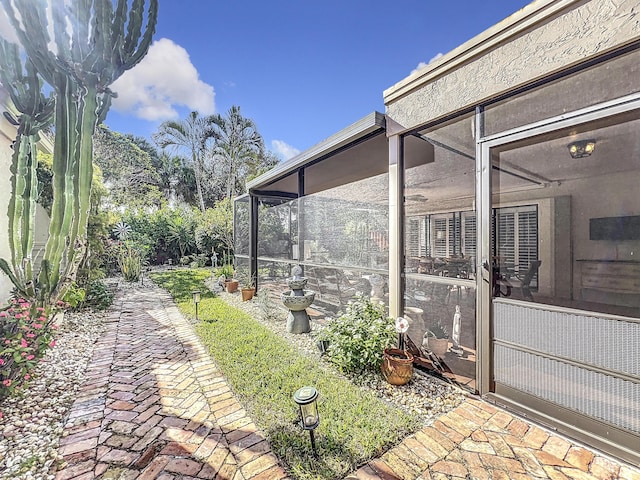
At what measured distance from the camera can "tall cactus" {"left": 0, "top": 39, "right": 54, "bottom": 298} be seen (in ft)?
12.6

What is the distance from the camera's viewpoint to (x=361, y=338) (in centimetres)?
352

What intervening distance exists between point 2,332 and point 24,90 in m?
3.30

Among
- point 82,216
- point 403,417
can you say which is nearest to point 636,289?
point 403,417

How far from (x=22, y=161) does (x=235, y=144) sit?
16.1 m

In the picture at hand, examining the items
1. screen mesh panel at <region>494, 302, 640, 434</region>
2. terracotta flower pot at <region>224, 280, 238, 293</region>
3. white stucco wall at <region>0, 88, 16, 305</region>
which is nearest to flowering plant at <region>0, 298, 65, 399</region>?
white stucco wall at <region>0, 88, 16, 305</region>

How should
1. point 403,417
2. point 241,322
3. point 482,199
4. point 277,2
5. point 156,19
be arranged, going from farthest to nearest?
point 277,2, point 241,322, point 156,19, point 482,199, point 403,417

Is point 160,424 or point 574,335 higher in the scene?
point 574,335

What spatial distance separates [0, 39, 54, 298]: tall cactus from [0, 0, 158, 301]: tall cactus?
230mm

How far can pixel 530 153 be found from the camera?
281 cm

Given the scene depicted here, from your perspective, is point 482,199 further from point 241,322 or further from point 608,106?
point 241,322

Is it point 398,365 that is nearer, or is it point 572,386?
point 572,386

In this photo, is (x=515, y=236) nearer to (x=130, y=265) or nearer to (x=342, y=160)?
(x=342, y=160)

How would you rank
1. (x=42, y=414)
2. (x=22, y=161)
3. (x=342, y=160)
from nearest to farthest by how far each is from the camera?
(x=42, y=414), (x=22, y=161), (x=342, y=160)

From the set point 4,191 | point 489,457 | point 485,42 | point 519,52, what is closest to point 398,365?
point 489,457
